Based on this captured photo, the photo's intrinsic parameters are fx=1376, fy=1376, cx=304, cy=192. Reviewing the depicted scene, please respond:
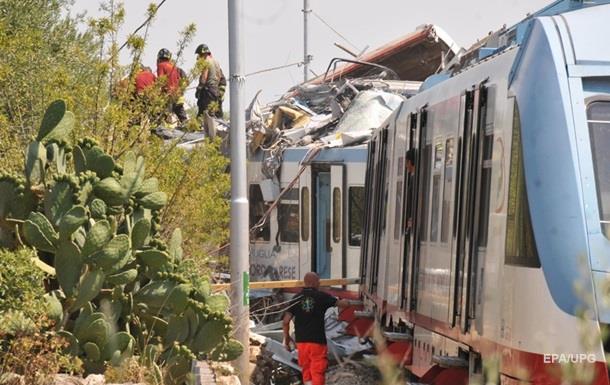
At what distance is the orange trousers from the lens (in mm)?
15516

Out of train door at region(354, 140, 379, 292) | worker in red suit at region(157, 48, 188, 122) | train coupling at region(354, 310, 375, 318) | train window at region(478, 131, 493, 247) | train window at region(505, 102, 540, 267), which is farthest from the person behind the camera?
train door at region(354, 140, 379, 292)

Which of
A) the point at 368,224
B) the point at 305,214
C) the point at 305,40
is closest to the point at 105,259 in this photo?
the point at 368,224

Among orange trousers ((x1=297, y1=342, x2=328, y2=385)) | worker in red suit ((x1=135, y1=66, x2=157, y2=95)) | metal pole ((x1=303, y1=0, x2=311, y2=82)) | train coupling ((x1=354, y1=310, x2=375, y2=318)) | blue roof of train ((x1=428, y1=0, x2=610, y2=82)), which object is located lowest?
orange trousers ((x1=297, y1=342, x2=328, y2=385))

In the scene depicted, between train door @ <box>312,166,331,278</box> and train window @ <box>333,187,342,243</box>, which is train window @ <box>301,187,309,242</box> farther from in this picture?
train window @ <box>333,187,342,243</box>

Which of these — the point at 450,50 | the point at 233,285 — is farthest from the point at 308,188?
the point at 233,285

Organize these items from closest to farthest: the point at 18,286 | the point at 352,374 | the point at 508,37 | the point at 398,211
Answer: the point at 18,286 → the point at 508,37 → the point at 398,211 → the point at 352,374

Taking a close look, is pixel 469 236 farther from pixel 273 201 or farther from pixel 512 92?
pixel 273 201

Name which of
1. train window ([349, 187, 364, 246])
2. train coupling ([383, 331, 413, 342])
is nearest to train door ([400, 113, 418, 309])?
train coupling ([383, 331, 413, 342])

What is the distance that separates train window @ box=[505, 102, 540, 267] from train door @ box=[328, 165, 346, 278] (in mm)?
12645

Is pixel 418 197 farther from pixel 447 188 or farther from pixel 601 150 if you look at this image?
pixel 601 150

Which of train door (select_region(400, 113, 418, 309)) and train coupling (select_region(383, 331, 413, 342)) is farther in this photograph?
train coupling (select_region(383, 331, 413, 342))

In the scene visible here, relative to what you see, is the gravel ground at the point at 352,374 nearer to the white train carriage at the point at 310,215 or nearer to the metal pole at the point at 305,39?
the white train carriage at the point at 310,215

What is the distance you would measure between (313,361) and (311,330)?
359mm

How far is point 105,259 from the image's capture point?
35.6 feet
